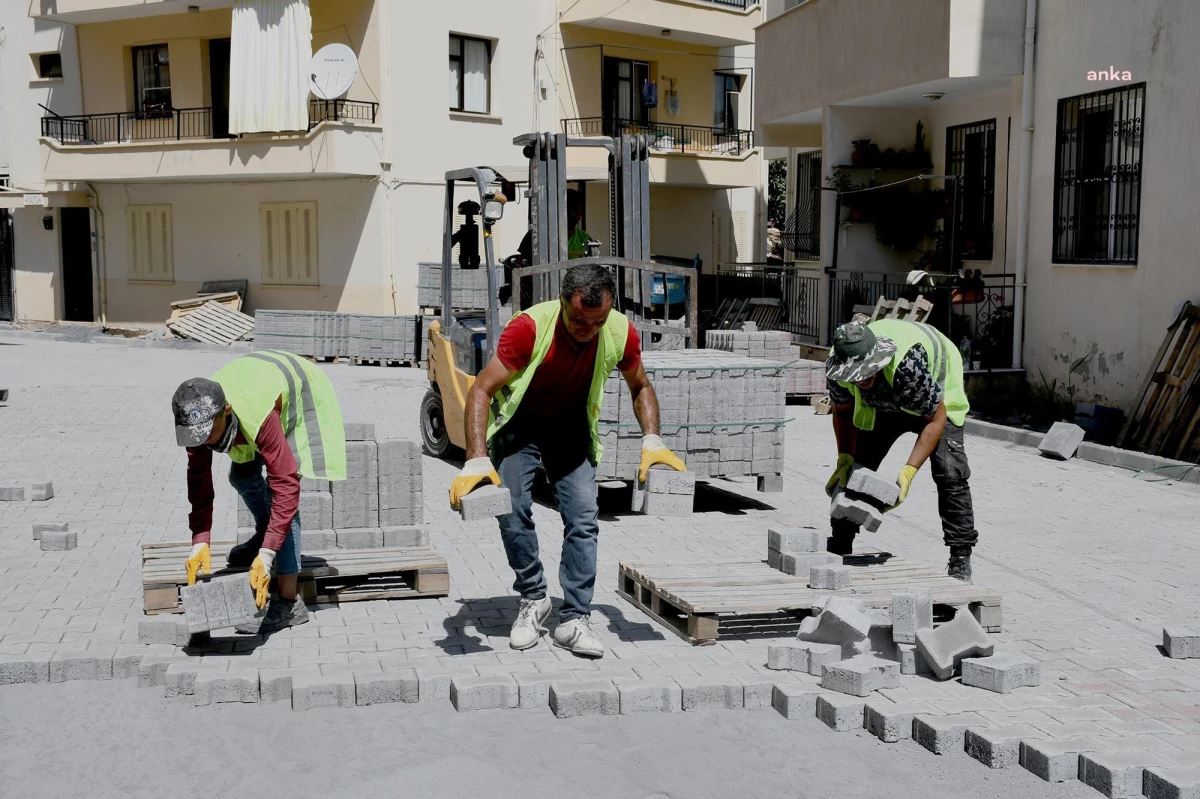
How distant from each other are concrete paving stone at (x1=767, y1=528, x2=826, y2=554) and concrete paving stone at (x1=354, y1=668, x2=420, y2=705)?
2.39 metres

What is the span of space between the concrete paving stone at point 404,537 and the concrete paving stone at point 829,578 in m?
2.41

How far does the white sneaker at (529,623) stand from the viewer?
636 cm

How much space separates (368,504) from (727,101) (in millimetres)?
27499

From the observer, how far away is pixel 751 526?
388 inches

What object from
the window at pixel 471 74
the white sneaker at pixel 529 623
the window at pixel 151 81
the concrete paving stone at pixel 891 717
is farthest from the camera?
the window at pixel 151 81

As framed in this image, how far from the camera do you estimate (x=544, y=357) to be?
6.20 metres

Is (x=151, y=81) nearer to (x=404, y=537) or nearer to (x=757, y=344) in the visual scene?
(x=757, y=344)

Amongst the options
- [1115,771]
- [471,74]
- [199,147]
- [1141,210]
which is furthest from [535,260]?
[199,147]

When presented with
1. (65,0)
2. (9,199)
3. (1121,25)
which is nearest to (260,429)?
(1121,25)

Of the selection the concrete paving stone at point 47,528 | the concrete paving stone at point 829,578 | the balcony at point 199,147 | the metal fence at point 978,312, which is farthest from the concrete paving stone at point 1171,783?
the balcony at point 199,147

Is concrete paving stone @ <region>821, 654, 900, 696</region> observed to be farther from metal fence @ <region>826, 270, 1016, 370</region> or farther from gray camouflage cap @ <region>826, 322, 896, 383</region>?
metal fence @ <region>826, 270, 1016, 370</region>

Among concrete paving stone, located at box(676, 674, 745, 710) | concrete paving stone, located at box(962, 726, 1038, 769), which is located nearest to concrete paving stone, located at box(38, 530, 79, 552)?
concrete paving stone, located at box(676, 674, 745, 710)

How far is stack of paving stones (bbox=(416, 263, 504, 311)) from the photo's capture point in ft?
70.1

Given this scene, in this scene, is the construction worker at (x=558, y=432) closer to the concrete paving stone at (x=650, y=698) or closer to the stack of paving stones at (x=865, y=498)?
the concrete paving stone at (x=650, y=698)
